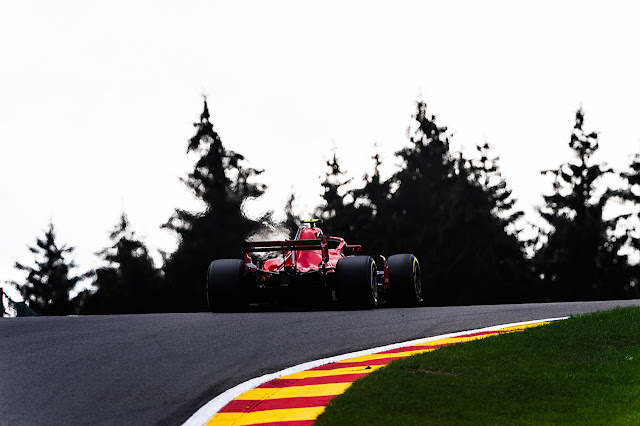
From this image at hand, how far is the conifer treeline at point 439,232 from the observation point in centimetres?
5012

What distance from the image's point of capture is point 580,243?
4994cm

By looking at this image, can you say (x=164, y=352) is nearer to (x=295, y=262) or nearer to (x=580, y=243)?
(x=295, y=262)

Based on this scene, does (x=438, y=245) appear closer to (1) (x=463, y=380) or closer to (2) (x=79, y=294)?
(2) (x=79, y=294)

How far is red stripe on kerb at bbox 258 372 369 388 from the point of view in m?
8.70

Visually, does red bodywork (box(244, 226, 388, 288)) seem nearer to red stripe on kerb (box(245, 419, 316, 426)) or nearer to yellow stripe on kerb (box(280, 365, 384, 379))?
yellow stripe on kerb (box(280, 365, 384, 379))

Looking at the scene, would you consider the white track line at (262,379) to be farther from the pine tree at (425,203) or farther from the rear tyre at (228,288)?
the pine tree at (425,203)

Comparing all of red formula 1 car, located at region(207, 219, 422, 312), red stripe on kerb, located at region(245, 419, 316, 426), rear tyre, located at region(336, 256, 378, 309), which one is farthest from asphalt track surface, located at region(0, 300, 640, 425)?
red formula 1 car, located at region(207, 219, 422, 312)

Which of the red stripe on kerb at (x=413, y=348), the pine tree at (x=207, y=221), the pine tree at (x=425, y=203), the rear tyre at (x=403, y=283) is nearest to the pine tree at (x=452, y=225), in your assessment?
the pine tree at (x=425, y=203)

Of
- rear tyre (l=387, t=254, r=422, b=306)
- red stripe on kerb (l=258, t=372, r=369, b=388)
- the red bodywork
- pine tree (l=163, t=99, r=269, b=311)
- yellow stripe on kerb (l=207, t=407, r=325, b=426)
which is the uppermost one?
pine tree (l=163, t=99, r=269, b=311)

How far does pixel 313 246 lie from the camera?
17156 mm

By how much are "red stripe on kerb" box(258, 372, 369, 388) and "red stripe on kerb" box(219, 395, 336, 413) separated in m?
0.65

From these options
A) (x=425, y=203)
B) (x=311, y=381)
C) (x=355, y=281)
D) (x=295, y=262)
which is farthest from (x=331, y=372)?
(x=425, y=203)

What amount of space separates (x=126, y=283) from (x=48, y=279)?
1666 cm

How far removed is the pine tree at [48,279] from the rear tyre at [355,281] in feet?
189
